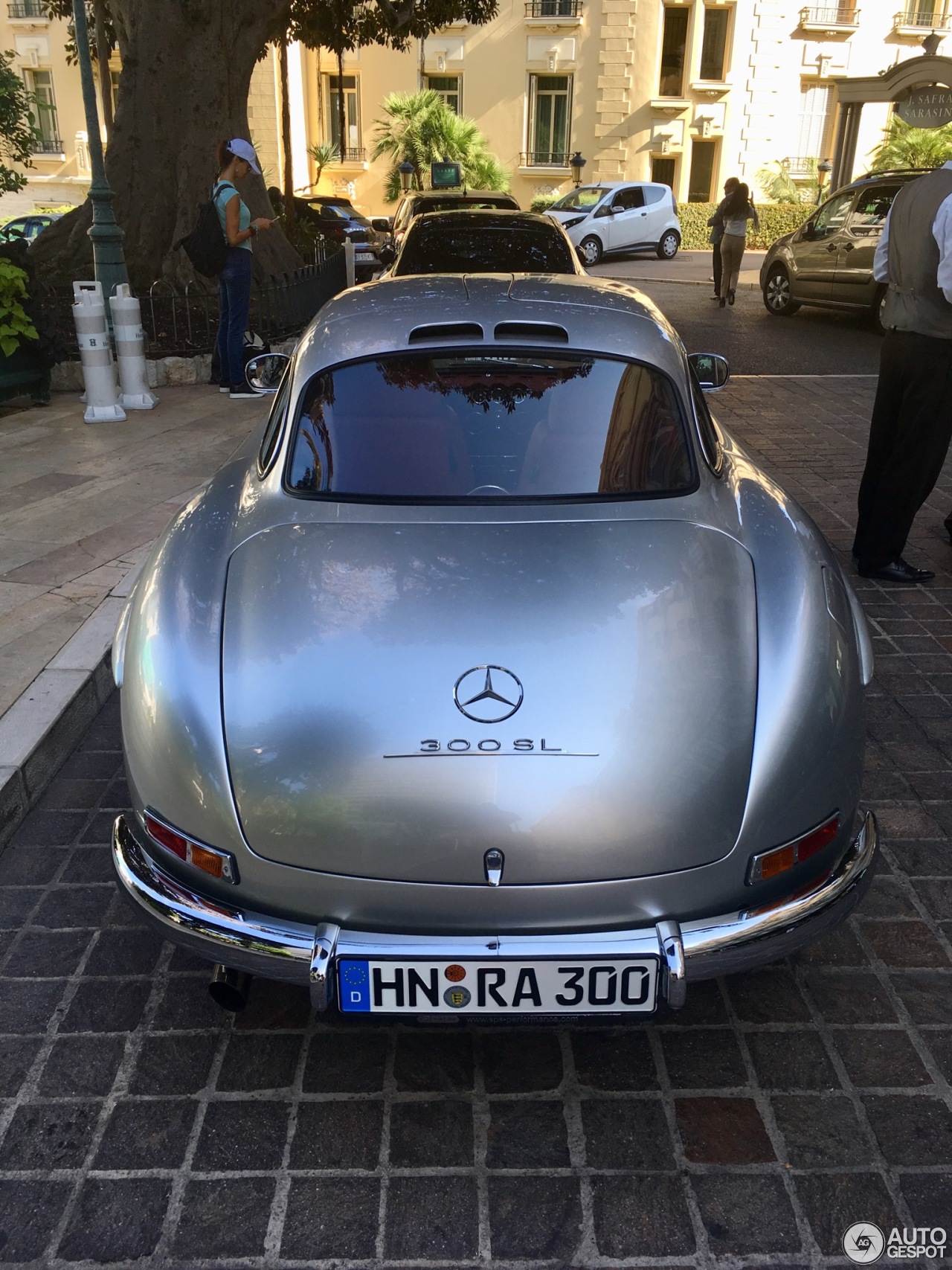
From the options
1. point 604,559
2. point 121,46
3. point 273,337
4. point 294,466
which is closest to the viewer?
point 604,559

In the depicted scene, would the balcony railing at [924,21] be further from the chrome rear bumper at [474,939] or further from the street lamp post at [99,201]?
the chrome rear bumper at [474,939]

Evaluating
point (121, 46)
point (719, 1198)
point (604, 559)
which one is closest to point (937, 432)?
point (604, 559)

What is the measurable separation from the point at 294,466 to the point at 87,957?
143 cm

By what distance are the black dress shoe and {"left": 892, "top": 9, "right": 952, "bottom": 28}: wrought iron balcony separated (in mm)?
41885

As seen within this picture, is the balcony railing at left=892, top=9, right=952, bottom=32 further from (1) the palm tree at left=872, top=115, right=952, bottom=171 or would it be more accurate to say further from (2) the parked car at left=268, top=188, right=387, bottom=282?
(2) the parked car at left=268, top=188, right=387, bottom=282

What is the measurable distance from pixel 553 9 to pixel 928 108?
2419 cm

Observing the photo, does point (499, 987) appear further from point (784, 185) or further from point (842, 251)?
point (784, 185)

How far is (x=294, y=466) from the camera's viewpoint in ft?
9.71

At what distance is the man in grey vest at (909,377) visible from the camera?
4648 millimetres

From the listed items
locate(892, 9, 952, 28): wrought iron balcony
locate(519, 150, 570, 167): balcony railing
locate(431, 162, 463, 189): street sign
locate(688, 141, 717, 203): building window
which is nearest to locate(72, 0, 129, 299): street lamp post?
locate(431, 162, 463, 189): street sign

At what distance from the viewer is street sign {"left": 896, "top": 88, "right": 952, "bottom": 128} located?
1733cm

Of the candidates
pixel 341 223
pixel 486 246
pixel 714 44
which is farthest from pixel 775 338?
pixel 714 44

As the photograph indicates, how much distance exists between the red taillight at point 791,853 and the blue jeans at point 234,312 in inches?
273

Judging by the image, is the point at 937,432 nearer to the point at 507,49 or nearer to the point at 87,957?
the point at 87,957
